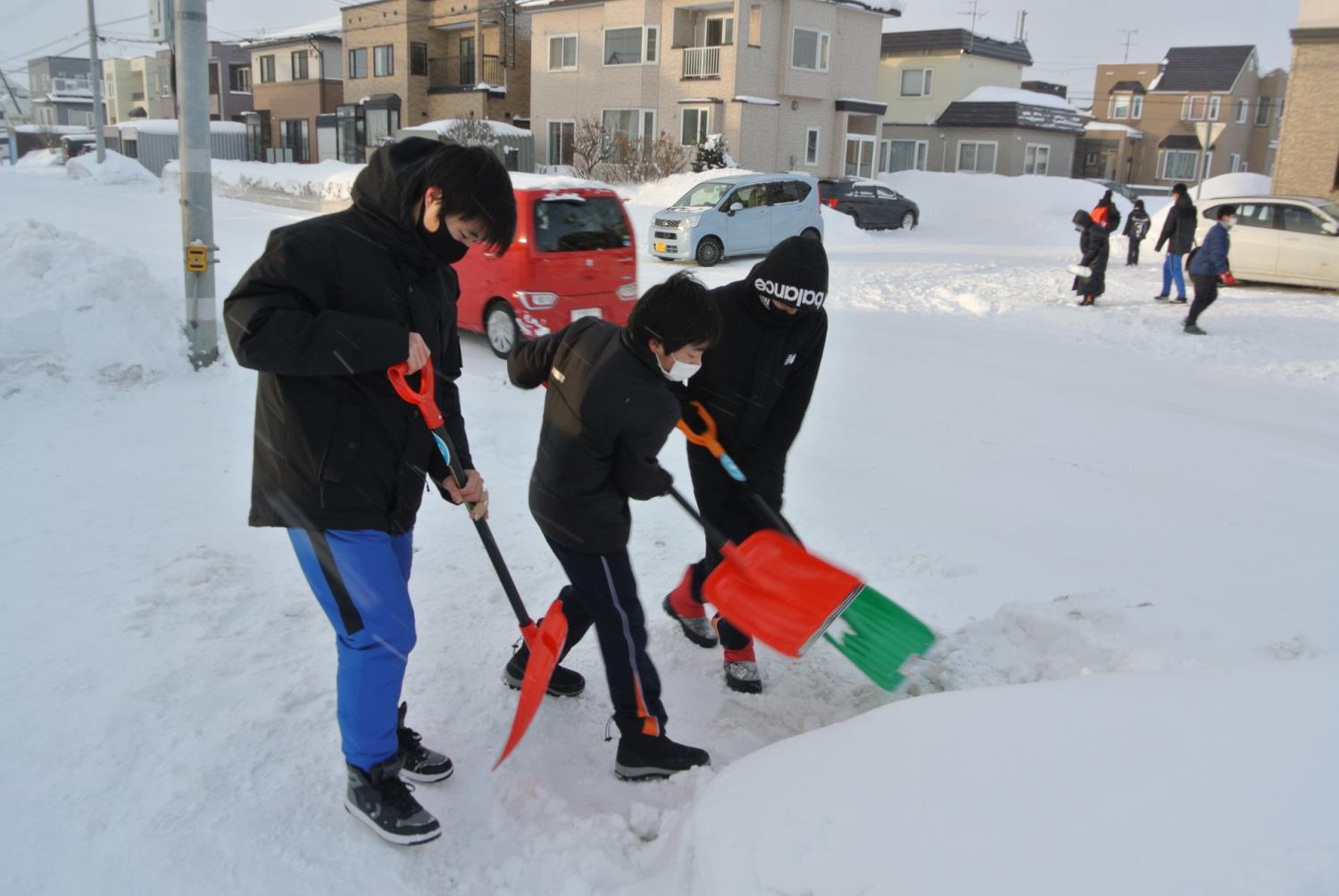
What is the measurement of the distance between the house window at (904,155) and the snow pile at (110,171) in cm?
2951

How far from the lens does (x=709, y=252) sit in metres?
16.9

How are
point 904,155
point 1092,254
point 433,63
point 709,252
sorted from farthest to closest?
point 904,155 → point 433,63 → point 709,252 → point 1092,254

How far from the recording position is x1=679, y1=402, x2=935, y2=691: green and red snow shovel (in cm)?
308

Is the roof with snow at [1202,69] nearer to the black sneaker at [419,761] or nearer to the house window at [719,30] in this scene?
the house window at [719,30]

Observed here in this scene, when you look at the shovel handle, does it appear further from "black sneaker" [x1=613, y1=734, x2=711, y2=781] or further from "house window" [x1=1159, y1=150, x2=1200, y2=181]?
"house window" [x1=1159, y1=150, x2=1200, y2=181]

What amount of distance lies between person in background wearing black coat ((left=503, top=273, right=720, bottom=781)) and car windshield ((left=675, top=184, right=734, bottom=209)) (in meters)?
15.0

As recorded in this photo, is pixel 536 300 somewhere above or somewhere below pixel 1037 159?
below

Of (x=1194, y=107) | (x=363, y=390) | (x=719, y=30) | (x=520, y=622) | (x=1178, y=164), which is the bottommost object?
(x=520, y=622)

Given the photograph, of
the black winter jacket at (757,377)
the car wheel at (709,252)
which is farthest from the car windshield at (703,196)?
the black winter jacket at (757,377)

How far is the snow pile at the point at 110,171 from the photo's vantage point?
31.8 m

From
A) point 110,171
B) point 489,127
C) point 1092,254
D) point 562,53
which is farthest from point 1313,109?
point 110,171

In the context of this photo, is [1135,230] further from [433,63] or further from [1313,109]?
[433,63]

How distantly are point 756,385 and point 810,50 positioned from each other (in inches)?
1278

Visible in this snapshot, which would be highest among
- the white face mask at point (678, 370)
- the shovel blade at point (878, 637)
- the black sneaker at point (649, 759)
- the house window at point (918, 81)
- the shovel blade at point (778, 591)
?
the house window at point (918, 81)
